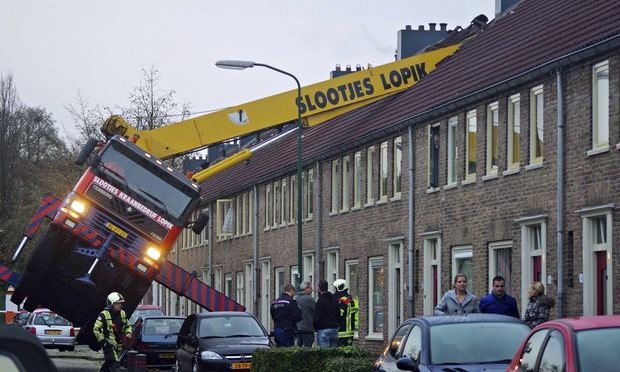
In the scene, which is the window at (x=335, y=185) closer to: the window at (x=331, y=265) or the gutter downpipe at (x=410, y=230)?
the window at (x=331, y=265)

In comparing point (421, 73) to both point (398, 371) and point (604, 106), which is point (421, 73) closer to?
point (604, 106)

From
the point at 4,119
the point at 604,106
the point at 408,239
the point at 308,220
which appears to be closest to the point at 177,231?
the point at 408,239

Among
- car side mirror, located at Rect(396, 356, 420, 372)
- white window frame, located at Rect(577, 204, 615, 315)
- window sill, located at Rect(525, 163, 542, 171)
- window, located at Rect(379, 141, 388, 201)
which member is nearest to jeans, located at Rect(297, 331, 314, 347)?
window sill, located at Rect(525, 163, 542, 171)

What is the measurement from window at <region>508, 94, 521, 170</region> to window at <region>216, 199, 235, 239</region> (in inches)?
1094

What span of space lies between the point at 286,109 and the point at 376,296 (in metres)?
5.65

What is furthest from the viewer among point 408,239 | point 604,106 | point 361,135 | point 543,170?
point 361,135

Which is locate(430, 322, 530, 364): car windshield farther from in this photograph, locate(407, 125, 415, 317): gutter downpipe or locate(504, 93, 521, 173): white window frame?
locate(407, 125, 415, 317): gutter downpipe

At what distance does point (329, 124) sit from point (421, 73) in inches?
263

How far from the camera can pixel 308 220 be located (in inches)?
1672

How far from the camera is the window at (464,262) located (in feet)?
90.9

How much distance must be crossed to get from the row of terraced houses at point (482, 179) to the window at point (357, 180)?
0.06 m

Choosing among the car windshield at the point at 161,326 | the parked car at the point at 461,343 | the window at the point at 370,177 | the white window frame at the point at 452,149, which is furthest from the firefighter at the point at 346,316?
the window at the point at 370,177

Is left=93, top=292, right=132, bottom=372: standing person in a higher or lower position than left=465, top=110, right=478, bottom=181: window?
lower

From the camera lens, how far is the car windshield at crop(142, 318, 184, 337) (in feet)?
106
